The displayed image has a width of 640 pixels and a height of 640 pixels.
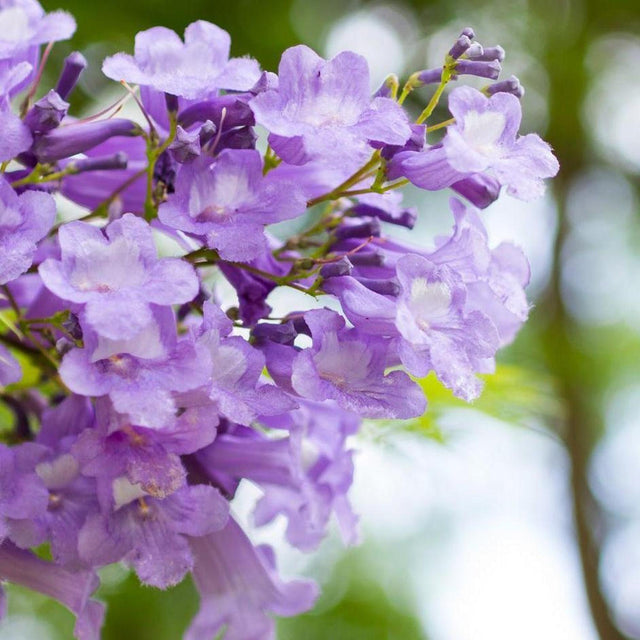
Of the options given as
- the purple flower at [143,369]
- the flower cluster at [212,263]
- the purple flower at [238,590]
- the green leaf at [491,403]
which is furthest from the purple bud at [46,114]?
the green leaf at [491,403]

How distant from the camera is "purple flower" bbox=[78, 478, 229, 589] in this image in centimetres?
41

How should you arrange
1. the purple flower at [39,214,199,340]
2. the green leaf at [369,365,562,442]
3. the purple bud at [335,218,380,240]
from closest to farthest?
the purple flower at [39,214,199,340], the purple bud at [335,218,380,240], the green leaf at [369,365,562,442]

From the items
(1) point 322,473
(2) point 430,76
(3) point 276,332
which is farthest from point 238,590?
(2) point 430,76

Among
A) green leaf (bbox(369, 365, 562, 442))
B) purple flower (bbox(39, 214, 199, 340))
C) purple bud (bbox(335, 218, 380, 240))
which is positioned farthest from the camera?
green leaf (bbox(369, 365, 562, 442))

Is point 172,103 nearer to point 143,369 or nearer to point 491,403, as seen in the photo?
point 143,369

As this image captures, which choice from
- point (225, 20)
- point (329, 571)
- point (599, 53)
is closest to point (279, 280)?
point (329, 571)

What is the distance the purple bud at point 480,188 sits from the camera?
16.1 inches

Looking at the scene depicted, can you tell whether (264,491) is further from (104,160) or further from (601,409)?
(601,409)

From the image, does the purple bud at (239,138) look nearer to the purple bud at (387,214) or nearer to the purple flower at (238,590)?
the purple bud at (387,214)

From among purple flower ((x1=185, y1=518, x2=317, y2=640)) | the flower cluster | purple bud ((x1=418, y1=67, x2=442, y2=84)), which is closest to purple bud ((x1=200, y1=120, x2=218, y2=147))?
the flower cluster

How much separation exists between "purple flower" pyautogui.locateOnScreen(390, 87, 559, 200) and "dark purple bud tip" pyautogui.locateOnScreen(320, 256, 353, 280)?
0.04 m

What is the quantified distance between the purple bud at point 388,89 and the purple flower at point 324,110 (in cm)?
3

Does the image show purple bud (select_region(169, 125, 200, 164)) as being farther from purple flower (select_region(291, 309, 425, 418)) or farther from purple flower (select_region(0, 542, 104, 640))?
purple flower (select_region(0, 542, 104, 640))

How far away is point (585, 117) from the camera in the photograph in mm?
1877
